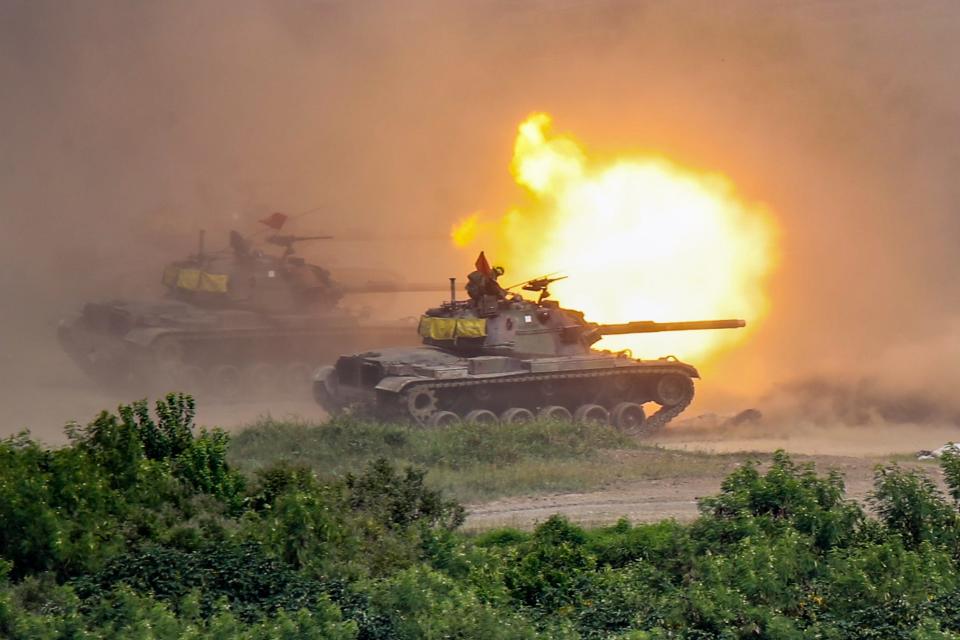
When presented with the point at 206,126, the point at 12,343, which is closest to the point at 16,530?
the point at 12,343

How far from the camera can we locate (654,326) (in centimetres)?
2955

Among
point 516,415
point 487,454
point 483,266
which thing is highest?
point 483,266

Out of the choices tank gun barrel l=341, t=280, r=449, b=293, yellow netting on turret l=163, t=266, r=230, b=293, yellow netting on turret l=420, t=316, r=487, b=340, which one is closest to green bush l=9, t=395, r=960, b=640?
yellow netting on turret l=420, t=316, r=487, b=340

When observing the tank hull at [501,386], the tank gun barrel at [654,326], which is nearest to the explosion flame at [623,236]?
the tank gun barrel at [654,326]

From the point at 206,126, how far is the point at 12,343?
10656 mm

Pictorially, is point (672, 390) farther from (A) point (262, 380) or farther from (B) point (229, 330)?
(B) point (229, 330)

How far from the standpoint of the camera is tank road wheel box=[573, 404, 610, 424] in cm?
2764

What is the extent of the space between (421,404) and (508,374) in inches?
75.6

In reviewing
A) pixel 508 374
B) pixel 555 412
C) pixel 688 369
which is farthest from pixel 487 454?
pixel 688 369

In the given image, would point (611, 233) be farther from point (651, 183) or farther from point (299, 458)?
point (299, 458)

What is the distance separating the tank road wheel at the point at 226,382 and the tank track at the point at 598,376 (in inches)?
292

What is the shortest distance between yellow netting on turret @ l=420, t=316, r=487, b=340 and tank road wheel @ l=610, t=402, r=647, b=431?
10.0 ft

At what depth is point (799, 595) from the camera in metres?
11.2

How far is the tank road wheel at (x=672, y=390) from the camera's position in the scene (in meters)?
28.8
